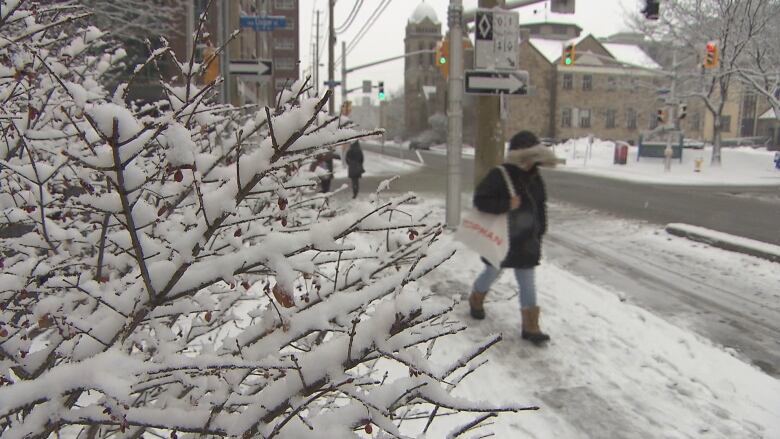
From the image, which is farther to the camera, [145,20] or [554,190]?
[554,190]

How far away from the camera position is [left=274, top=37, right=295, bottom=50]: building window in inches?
3306

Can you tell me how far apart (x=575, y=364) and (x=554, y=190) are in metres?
15.4

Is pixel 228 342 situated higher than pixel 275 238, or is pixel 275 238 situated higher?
pixel 275 238

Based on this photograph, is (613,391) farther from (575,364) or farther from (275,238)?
(275,238)

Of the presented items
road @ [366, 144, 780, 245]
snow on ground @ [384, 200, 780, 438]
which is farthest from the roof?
snow on ground @ [384, 200, 780, 438]

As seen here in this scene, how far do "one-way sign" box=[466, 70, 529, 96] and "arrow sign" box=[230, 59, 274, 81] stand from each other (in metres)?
3.95

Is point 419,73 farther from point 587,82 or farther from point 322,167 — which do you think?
point 322,167

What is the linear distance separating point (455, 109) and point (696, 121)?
6563 centimetres

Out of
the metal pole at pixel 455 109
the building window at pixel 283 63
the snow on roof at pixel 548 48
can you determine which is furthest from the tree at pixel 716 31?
the building window at pixel 283 63

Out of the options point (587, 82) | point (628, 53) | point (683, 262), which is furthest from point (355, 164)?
point (628, 53)

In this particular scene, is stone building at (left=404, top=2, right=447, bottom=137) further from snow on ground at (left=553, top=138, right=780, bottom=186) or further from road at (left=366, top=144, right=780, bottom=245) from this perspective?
road at (left=366, top=144, right=780, bottom=245)

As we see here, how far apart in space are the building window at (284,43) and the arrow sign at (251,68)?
77.0 m

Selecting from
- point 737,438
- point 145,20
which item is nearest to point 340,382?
point 737,438

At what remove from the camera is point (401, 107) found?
383 feet
